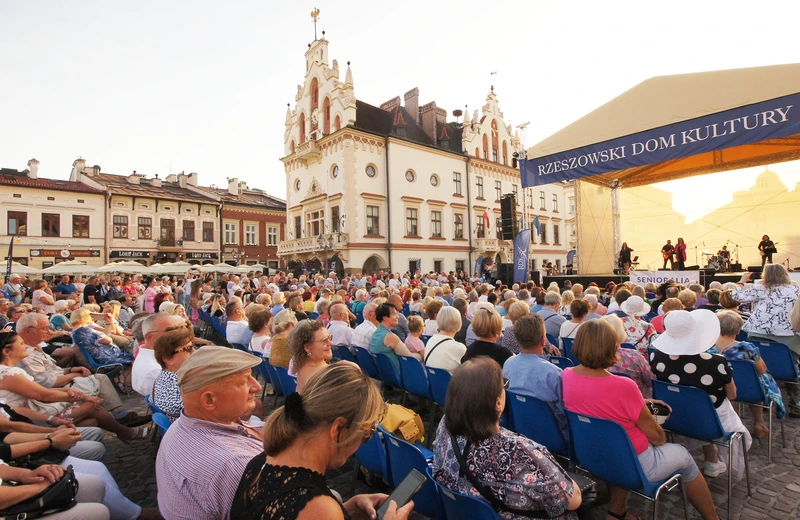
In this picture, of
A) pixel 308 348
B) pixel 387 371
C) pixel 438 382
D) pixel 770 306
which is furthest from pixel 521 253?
pixel 308 348

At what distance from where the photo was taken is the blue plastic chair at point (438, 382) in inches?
161

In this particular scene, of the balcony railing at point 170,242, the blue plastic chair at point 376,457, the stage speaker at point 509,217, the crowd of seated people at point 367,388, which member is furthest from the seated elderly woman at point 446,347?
the balcony railing at point 170,242

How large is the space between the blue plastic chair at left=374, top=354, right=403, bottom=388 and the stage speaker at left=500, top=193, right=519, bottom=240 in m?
10.7

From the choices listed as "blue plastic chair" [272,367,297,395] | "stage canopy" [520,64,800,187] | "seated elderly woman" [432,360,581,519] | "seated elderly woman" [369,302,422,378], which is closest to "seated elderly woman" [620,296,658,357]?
"seated elderly woman" [369,302,422,378]

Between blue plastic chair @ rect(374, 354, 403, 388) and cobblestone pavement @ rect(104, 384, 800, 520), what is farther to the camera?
blue plastic chair @ rect(374, 354, 403, 388)

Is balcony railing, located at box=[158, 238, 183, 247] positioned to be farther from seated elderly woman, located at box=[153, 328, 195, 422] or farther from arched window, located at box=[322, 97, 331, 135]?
seated elderly woman, located at box=[153, 328, 195, 422]

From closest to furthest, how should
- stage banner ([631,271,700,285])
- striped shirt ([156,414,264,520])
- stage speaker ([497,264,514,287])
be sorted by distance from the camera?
striped shirt ([156,414,264,520])
stage banner ([631,271,700,285])
stage speaker ([497,264,514,287])

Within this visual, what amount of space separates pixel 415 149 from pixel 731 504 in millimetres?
25874

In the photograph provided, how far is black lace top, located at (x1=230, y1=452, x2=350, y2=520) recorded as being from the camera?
50.5 inches

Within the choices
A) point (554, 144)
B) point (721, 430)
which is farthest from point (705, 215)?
point (721, 430)

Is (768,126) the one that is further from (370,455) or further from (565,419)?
(370,455)

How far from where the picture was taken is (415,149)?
2730cm

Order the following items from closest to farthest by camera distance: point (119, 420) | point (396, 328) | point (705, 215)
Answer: point (119, 420) < point (396, 328) < point (705, 215)

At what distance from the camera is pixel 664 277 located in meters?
11.2
